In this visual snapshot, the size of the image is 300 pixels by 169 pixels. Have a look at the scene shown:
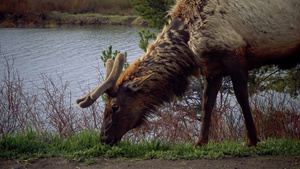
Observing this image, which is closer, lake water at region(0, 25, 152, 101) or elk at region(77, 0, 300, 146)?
elk at region(77, 0, 300, 146)

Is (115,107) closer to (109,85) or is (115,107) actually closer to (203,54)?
(109,85)

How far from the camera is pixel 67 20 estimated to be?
91.2ft

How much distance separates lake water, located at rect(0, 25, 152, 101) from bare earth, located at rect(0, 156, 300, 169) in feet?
23.0

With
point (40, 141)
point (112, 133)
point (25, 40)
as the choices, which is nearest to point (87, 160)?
point (112, 133)

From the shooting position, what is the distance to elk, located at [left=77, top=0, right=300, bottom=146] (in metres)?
5.16

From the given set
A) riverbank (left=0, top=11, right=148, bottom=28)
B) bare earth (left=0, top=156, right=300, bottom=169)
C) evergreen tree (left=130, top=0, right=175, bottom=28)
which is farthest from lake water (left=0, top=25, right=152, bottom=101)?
bare earth (left=0, top=156, right=300, bottom=169)

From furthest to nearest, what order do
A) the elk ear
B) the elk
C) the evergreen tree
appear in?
the evergreen tree, the elk ear, the elk

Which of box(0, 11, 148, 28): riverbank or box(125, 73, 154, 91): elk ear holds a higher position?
box(0, 11, 148, 28): riverbank

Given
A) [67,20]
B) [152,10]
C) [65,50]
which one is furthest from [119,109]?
[67,20]

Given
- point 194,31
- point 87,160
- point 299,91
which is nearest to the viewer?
point 87,160

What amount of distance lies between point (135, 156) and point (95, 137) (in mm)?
709

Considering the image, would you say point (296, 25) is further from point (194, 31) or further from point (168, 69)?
point (168, 69)

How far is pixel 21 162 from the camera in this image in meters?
4.95

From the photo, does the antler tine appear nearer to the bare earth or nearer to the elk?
the elk
